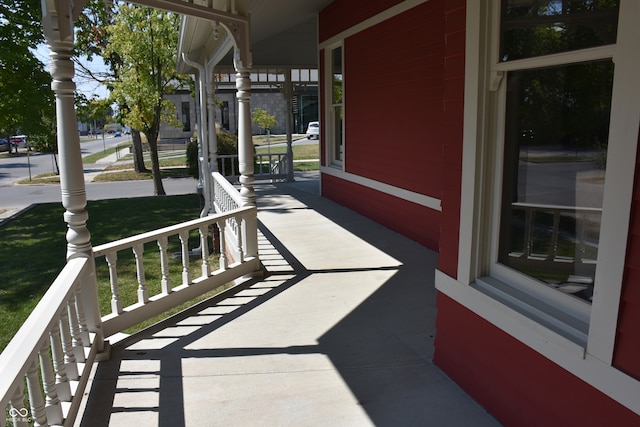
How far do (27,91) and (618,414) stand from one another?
1161 centimetres

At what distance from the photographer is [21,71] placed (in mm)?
10414

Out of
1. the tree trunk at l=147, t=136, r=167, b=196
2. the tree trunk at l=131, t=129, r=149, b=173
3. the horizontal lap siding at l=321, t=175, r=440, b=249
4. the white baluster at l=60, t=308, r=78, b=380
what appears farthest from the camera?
the tree trunk at l=131, t=129, r=149, b=173

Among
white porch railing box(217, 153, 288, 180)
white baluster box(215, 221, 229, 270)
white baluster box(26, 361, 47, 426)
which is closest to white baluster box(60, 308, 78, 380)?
white baluster box(26, 361, 47, 426)

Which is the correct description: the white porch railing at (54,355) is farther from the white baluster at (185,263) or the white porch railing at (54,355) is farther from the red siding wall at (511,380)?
the red siding wall at (511,380)

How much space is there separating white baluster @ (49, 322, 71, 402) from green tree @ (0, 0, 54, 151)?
31.2 feet

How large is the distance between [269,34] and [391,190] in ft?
19.5

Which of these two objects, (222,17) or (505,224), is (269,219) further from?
(505,224)

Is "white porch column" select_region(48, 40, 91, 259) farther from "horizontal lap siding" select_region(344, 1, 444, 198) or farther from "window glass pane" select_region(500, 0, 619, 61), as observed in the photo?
"horizontal lap siding" select_region(344, 1, 444, 198)

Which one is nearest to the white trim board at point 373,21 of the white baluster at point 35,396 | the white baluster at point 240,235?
the white baluster at point 240,235

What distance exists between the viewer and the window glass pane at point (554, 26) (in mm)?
1851

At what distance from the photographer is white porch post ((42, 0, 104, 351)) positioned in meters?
3.06

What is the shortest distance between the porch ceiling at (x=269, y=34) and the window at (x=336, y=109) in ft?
3.17

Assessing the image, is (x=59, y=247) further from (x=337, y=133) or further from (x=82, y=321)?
(x=82, y=321)

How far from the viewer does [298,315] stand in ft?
13.4
